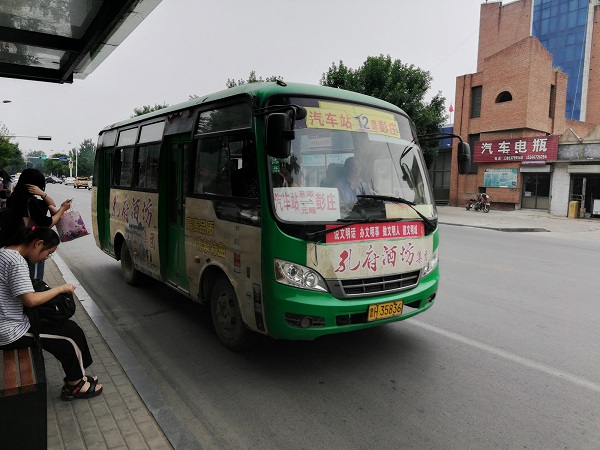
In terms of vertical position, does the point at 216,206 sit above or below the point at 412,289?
above

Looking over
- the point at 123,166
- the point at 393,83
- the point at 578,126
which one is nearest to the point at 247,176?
the point at 123,166

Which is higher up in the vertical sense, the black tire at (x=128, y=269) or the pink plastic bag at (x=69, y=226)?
the pink plastic bag at (x=69, y=226)

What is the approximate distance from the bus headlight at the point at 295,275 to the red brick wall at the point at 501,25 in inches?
1847

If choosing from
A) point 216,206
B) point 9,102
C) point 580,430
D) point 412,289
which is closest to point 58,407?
point 216,206

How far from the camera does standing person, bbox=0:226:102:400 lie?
3045 millimetres

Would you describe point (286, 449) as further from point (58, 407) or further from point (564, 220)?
point (564, 220)

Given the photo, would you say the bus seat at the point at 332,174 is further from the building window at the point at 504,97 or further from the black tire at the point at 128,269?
the building window at the point at 504,97

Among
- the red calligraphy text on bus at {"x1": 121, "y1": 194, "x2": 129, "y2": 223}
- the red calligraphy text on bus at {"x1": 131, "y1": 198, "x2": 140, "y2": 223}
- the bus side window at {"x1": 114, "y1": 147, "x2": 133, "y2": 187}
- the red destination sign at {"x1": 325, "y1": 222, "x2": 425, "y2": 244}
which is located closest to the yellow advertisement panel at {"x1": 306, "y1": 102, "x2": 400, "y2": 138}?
the red destination sign at {"x1": 325, "y1": 222, "x2": 425, "y2": 244}

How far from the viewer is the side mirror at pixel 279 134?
3553 mm

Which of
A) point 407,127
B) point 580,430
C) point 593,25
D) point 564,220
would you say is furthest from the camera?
point 593,25

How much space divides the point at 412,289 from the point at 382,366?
31.1 inches

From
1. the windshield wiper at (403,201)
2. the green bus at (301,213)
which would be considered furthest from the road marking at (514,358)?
the windshield wiper at (403,201)

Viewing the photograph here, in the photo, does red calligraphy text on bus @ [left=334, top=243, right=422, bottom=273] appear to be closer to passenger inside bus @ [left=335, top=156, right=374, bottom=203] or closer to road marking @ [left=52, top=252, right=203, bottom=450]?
passenger inside bus @ [left=335, top=156, right=374, bottom=203]

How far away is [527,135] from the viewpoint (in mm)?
26922
